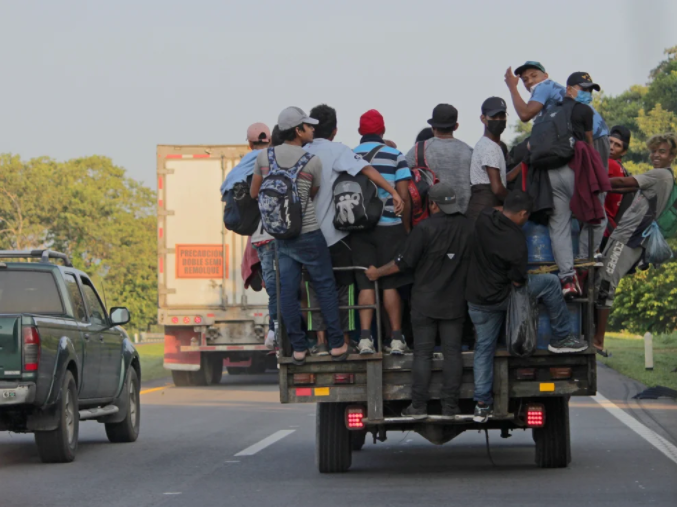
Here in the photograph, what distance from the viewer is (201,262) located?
24.6 meters

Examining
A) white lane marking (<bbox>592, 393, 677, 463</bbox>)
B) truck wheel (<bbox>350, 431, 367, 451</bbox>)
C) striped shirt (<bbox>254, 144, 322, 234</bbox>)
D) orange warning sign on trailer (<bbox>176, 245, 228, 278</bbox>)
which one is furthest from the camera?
orange warning sign on trailer (<bbox>176, 245, 228, 278</bbox>)

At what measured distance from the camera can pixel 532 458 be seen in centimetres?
1162

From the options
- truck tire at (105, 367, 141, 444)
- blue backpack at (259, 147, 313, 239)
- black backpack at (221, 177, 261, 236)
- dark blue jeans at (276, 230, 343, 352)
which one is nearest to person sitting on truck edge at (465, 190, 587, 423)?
dark blue jeans at (276, 230, 343, 352)

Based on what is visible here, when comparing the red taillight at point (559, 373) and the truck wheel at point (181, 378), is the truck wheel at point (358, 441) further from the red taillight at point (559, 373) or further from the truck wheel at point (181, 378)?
the truck wheel at point (181, 378)

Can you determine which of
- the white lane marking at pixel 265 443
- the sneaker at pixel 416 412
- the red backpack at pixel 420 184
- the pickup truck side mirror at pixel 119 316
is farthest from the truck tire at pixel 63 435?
the red backpack at pixel 420 184

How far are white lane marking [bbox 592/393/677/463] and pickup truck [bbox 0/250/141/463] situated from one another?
5.41 meters

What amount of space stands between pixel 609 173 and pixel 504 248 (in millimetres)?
1737

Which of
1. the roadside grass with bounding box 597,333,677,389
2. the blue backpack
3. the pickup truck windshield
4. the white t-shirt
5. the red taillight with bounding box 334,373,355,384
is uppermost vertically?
the white t-shirt

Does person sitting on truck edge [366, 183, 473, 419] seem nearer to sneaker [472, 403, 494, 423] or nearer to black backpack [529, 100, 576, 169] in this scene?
sneaker [472, 403, 494, 423]

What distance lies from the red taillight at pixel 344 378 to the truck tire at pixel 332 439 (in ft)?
2.13

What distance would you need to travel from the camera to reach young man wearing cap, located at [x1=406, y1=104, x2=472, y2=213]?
10117 millimetres

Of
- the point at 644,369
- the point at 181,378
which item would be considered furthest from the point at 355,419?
the point at 644,369

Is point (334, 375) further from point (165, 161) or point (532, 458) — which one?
point (165, 161)

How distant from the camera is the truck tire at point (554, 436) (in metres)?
10.3
